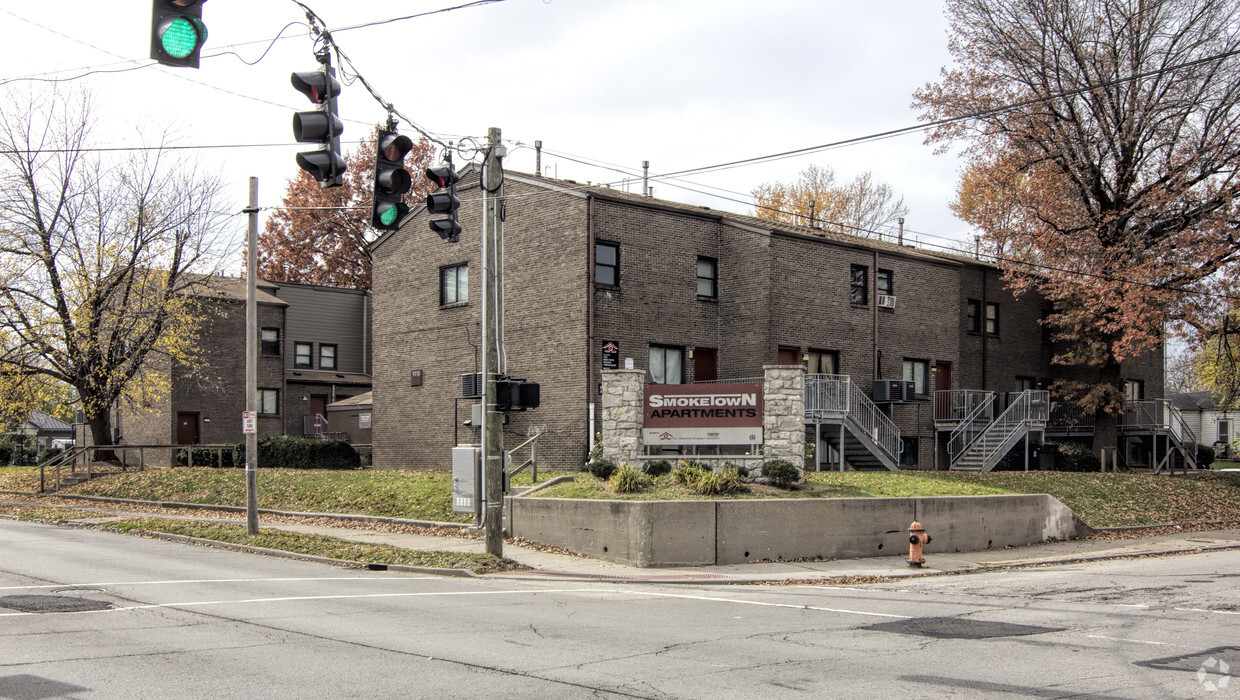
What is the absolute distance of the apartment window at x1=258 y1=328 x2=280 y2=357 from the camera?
44.6 meters

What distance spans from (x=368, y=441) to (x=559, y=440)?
650 inches

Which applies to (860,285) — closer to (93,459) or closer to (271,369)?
(271,369)

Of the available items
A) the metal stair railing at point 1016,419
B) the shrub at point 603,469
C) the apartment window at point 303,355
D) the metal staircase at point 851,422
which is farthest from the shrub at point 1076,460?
the apartment window at point 303,355

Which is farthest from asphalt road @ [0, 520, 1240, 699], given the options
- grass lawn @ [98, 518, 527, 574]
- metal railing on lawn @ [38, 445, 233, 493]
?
metal railing on lawn @ [38, 445, 233, 493]

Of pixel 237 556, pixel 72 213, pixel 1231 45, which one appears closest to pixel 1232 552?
pixel 1231 45

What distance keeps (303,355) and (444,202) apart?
36.5 metres

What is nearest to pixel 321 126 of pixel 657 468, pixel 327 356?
pixel 657 468

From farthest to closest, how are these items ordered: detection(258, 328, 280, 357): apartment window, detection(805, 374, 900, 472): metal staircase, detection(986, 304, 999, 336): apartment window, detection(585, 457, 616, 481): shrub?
detection(258, 328, 280, 357): apartment window
detection(986, 304, 999, 336): apartment window
detection(805, 374, 900, 472): metal staircase
detection(585, 457, 616, 481): shrub

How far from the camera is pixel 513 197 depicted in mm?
29938

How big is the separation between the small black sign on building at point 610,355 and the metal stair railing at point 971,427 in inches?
502

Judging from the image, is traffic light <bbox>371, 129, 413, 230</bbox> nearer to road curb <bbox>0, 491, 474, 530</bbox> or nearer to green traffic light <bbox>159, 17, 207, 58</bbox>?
green traffic light <bbox>159, 17, 207, 58</bbox>

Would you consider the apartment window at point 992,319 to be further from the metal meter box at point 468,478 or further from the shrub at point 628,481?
the metal meter box at point 468,478

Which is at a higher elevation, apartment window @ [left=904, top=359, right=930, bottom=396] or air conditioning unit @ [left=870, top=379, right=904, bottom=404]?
apartment window @ [left=904, top=359, right=930, bottom=396]

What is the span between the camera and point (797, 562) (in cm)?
1767
